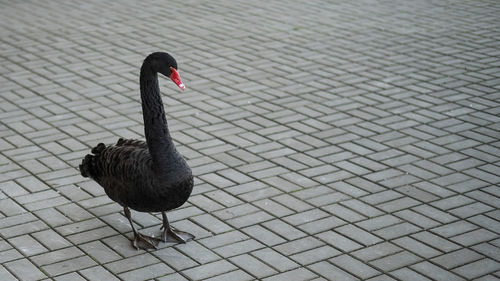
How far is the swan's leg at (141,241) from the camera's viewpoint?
17.5 feet

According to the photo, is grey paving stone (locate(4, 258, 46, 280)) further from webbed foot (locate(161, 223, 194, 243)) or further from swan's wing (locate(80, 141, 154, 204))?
webbed foot (locate(161, 223, 194, 243))

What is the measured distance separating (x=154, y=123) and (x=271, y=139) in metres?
2.26

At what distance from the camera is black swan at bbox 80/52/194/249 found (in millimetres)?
5082

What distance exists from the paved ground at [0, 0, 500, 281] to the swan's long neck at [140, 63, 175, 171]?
2.37ft

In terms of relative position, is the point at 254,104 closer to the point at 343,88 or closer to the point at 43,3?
the point at 343,88

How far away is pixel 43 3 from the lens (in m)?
12.7

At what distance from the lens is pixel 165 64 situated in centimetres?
511

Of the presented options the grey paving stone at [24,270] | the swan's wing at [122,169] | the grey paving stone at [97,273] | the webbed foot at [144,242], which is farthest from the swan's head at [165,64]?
the grey paving stone at [24,270]

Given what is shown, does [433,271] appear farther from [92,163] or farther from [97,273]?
[92,163]

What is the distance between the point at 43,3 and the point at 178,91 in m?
5.25

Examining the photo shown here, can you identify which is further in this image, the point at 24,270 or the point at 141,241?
the point at 141,241

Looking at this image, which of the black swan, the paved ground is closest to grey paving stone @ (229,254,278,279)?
the paved ground

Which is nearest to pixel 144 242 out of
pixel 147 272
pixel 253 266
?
pixel 147 272

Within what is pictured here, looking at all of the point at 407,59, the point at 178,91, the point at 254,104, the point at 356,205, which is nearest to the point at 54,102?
the point at 178,91
